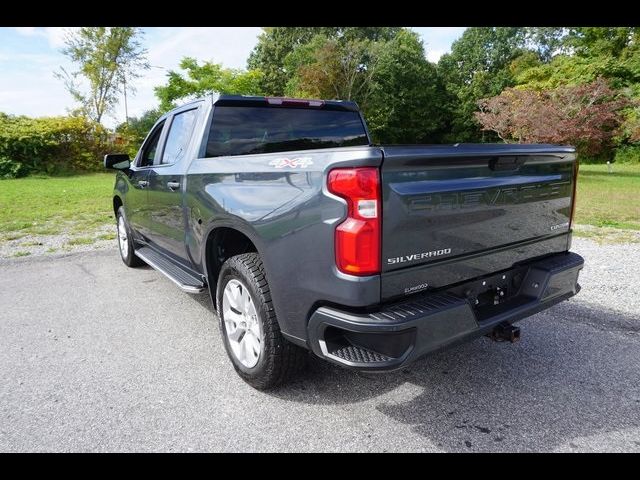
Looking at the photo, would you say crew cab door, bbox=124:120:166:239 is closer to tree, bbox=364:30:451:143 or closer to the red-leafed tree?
the red-leafed tree

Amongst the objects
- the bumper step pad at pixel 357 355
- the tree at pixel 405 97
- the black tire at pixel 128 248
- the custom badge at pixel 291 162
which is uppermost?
the tree at pixel 405 97

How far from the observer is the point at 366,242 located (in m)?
2.01

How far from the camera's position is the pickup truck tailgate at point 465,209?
208 cm

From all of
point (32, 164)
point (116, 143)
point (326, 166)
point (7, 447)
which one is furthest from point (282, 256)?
point (116, 143)

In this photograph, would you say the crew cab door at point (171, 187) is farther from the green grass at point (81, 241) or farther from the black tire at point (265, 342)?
the green grass at point (81, 241)

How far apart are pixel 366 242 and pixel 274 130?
6.58 feet

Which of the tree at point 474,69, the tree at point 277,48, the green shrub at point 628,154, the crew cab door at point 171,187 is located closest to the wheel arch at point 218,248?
the crew cab door at point 171,187

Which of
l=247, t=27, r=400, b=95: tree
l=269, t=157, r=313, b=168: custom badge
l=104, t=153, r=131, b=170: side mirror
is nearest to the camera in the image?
l=269, t=157, r=313, b=168: custom badge

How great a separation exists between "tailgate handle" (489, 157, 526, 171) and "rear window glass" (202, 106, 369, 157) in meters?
1.80

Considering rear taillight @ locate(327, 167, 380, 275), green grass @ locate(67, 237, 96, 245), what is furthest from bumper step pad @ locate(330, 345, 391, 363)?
green grass @ locate(67, 237, 96, 245)

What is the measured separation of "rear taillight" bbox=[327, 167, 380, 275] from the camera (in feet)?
6.55

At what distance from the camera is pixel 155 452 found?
88.5 inches
